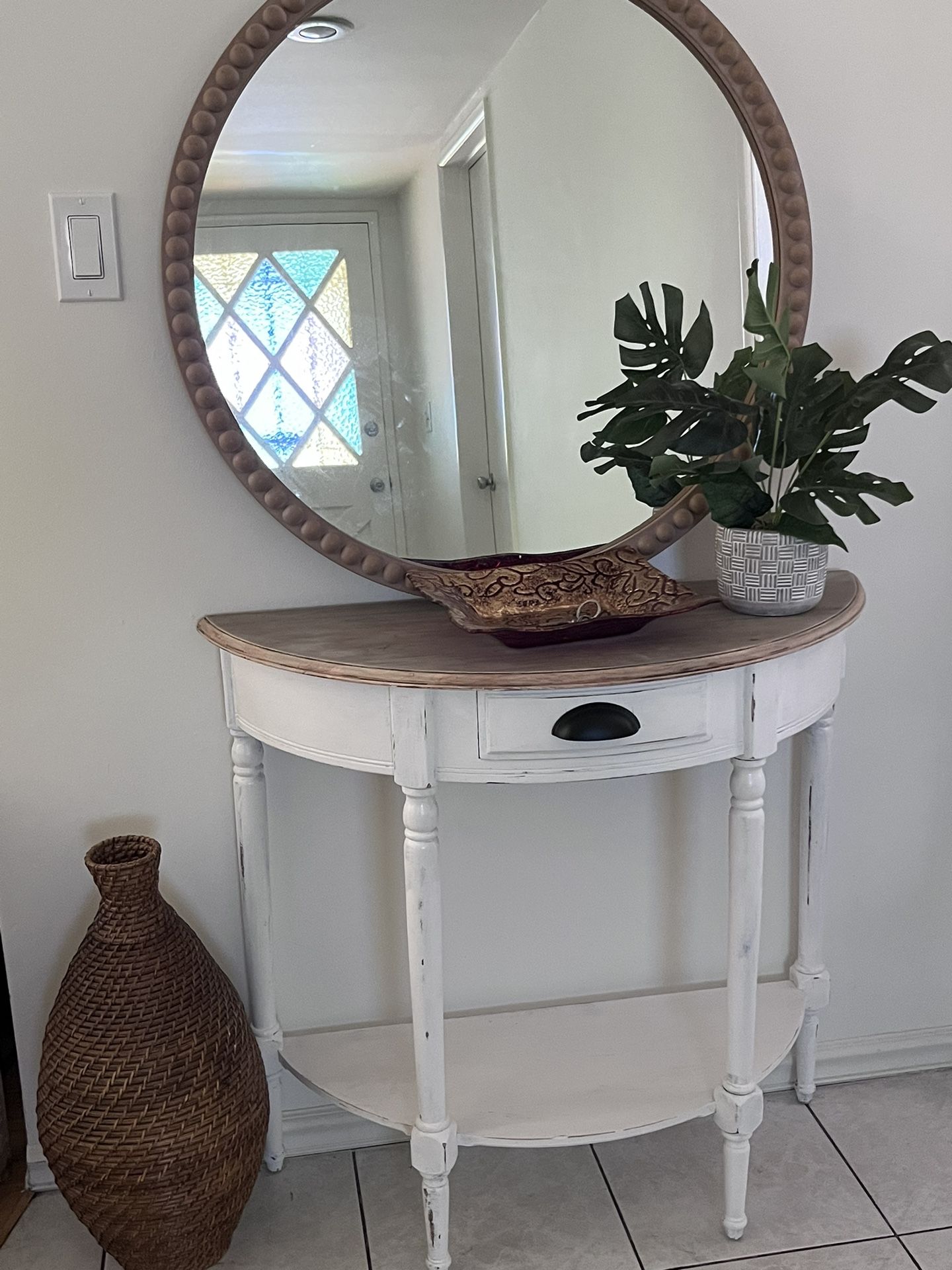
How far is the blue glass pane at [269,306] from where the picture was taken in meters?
1.43

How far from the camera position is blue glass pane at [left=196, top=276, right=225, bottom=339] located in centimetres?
142

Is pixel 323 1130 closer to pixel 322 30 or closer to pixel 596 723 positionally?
A: pixel 596 723

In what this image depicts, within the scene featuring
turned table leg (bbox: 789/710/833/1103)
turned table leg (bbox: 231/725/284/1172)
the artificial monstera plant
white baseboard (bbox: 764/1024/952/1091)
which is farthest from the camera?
white baseboard (bbox: 764/1024/952/1091)

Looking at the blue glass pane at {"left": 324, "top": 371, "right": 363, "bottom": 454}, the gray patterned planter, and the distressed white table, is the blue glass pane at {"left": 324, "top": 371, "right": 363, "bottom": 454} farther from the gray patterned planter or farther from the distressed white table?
the gray patterned planter

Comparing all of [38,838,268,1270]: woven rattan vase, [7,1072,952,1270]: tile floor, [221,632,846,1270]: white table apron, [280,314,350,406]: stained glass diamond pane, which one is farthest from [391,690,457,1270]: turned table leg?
[280,314,350,406]: stained glass diamond pane

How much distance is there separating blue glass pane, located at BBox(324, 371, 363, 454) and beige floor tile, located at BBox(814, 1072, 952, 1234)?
3.97 feet

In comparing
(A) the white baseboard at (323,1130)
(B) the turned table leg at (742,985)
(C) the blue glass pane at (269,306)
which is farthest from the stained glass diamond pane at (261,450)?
(A) the white baseboard at (323,1130)

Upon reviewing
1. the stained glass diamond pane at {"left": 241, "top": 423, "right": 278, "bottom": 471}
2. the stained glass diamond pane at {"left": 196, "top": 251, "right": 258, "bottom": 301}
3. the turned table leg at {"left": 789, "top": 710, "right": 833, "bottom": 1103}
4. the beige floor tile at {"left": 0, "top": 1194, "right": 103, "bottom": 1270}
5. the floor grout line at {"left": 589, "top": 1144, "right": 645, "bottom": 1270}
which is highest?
the stained glass diamond pane at {"left": 196, "top": 251, "right": 258, "bottom": 301}

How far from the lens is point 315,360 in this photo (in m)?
1.45

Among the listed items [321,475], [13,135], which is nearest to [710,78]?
[321,475]

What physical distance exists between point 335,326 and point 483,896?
805mm

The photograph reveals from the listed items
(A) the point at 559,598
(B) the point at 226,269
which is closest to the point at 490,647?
(A) the point at 559,598

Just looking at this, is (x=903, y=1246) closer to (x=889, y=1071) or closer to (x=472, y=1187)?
(x=889, y=1071)

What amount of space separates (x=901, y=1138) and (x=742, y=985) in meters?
0.49
